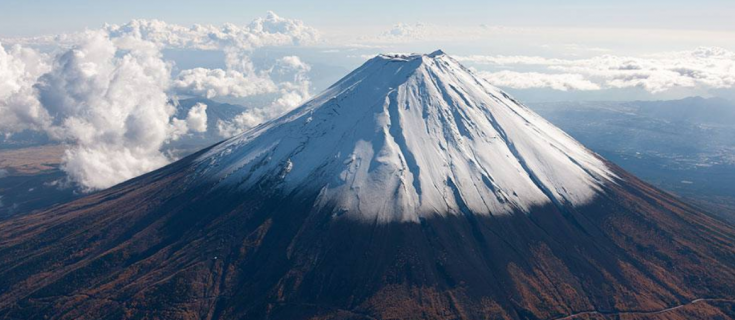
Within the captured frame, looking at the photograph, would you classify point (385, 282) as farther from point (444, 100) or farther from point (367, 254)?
point (444, 100)

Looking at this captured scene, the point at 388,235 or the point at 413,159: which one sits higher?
the point at 413,159

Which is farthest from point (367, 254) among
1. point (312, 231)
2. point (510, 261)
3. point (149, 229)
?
point (149, 229)

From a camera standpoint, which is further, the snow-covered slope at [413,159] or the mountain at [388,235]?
the snow-covered slope at [413,159]

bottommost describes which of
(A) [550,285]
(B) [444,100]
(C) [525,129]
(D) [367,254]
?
(A) [550,285]

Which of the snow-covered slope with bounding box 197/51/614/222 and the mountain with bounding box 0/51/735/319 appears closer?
the mountain with bounding box 0/51/735/319
